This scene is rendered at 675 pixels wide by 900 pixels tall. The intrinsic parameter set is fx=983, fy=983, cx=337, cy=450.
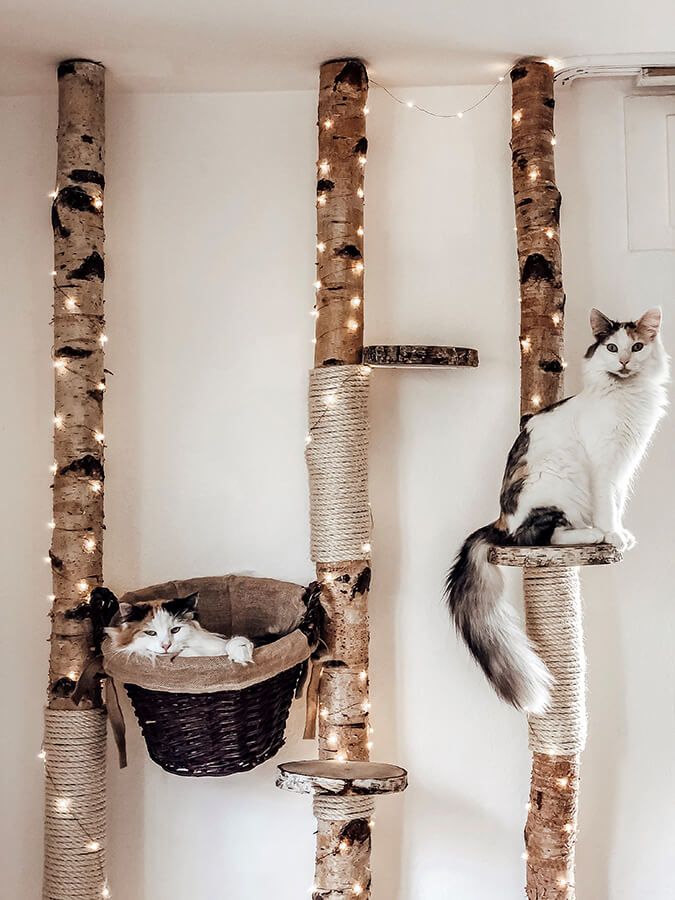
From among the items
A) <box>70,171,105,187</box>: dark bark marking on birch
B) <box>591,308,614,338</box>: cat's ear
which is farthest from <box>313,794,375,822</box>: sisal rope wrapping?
<box>70,171,105,187</box>: dark bark marking on birch

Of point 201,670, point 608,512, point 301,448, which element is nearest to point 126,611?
point 201,670

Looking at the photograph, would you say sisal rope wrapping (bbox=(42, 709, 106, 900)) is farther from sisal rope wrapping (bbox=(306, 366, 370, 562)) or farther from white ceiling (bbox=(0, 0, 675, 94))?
white ceiling (bbox=(0, 0, 675, 94))

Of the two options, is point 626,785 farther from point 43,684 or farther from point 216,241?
point 216,241

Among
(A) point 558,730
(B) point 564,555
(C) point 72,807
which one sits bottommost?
(C) point 72,807

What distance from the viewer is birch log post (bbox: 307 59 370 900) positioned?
2166 millimetres

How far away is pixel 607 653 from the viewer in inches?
92.7

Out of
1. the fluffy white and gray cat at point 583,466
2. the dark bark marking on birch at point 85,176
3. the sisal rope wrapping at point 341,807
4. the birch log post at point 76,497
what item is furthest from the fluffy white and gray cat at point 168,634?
the dark bark marking on birch at point 85,176

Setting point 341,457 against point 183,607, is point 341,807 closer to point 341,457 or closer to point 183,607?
point 183,607

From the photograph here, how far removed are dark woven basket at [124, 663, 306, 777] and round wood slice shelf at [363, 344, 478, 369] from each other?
0.70 metres

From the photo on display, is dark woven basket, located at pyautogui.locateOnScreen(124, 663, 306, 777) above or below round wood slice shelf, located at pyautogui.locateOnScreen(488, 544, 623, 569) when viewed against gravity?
below

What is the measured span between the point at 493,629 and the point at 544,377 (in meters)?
0.58

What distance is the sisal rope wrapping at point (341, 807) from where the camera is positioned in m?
2.08

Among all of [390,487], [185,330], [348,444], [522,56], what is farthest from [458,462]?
[522,56]

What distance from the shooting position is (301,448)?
241 cm
